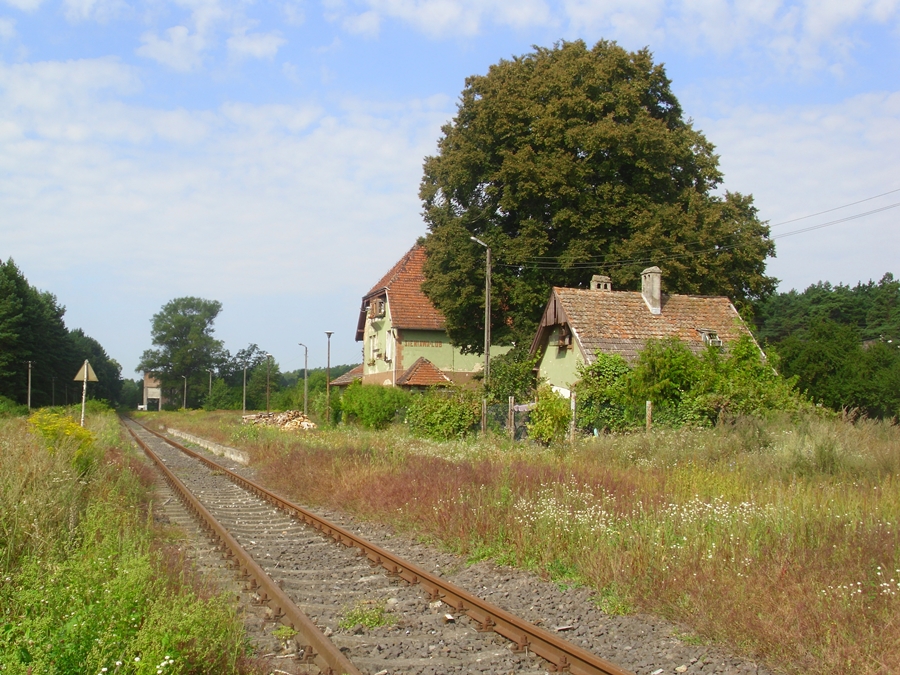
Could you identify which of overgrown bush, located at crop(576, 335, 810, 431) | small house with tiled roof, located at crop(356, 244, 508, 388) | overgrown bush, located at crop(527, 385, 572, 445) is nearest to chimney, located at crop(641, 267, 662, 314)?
overgrown bush, located at crop(576, 335, 810, 431)

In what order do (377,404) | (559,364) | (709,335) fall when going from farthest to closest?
(377,404), (709,335), (559,364)

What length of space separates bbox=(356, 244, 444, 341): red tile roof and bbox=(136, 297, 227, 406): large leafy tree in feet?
259

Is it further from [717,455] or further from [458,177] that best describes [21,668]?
[458,177]

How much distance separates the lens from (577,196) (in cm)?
A: 3031

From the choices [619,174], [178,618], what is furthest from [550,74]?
[178,618]

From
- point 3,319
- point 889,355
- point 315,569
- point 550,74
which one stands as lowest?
point 315,569

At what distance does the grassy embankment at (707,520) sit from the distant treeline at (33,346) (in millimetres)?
64507

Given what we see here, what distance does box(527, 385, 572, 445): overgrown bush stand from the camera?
2028 cm

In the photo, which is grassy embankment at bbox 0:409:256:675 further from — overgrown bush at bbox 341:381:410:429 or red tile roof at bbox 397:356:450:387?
red tile roof at bbox 397:356:450:387

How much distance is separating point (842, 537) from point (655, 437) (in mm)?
9506

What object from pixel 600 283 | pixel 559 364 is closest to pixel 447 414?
pixel 559 364

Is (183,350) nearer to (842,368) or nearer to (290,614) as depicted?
(842,368)

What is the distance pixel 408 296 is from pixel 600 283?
20370 millimetres

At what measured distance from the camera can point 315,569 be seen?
8906 mm
